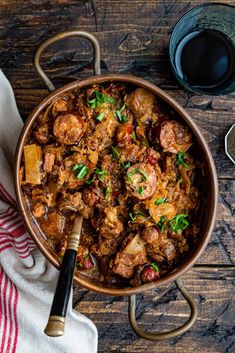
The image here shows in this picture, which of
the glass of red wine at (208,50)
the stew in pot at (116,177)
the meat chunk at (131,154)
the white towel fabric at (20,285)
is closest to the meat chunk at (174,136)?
the stew in pot at (116,177)

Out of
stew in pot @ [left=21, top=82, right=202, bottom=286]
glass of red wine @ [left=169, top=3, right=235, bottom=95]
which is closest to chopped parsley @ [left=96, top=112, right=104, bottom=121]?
stew in pot @ [left=21, top=82, right=202, bottom=286]

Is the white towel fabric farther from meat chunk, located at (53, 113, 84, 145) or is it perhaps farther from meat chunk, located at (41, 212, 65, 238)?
meat chunk, located at (53, 113, 84, 145)

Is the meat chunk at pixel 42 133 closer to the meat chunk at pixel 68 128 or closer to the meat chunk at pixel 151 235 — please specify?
the meat chunk at pixel 68 128

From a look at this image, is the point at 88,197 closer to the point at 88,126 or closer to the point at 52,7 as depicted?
the point at 88,126

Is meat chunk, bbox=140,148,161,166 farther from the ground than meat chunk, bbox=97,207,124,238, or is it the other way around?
meat chunk, bbox=140,148,161,166

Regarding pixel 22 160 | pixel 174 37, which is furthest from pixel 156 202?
pixel 174 37

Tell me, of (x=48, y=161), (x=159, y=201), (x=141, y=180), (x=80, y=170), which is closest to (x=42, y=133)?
(x=48, y=161)

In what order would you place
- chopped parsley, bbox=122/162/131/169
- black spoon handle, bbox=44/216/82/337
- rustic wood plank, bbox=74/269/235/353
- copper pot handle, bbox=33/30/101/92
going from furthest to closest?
rustic wood plank, bbox=74/269/235/353 < chopped parsley, bbox=122/162/131/169 < copper pot handle, bbox=33/30/101/92 < black spoon handle, bbox=44/216/82/337

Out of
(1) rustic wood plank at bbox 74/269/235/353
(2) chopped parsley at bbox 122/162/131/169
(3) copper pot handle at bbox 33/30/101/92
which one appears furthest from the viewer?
(1) rustic wood plank at bbox 74/269/235/353
